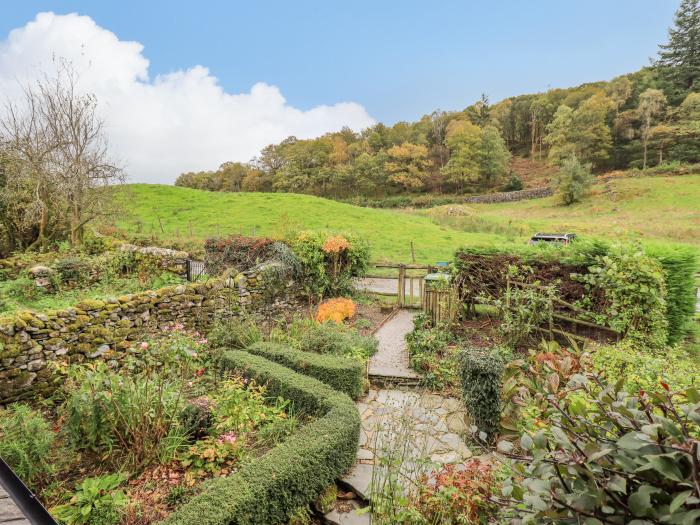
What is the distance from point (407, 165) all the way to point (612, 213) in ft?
75.9

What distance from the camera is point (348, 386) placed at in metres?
5.35

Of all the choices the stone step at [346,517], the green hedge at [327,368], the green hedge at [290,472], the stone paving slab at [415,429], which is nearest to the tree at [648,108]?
the stone paving slab at [415,429]

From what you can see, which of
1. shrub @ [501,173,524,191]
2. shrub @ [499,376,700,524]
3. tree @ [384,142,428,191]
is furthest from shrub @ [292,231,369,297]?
shrub @ [501,173,524,191]

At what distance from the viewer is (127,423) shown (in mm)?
3736

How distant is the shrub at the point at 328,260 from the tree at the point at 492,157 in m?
38.9

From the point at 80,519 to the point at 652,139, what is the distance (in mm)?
54220

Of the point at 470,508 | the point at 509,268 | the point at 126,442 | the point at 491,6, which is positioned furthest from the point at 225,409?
the point at 491,6

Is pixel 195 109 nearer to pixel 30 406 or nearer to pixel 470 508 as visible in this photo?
pixel 30 406

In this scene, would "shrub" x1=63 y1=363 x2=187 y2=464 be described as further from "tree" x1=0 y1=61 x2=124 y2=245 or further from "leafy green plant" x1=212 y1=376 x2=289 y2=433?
"tree" x1=0 y1=61 x2=124 y2=245

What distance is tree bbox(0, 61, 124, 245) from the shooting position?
12.0 meters

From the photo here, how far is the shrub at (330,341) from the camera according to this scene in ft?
21.7

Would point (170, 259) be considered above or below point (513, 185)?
below

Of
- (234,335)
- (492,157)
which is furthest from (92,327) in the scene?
(492,157)

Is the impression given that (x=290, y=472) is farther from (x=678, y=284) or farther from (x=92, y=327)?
(x=678, y=284)
